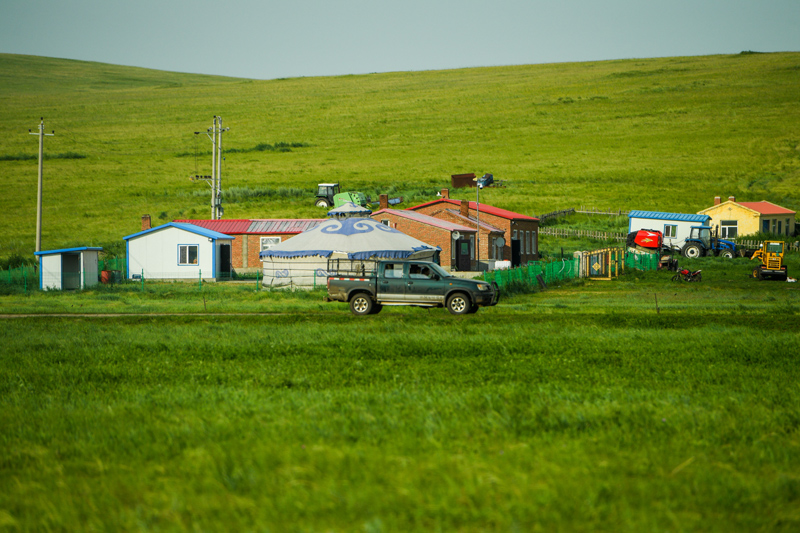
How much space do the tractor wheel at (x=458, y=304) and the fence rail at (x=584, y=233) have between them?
136 feet

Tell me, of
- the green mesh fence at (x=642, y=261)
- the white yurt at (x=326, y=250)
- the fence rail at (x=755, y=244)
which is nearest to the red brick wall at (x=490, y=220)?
the green mesh fence at (x=642, y=261)

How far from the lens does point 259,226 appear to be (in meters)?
49.0

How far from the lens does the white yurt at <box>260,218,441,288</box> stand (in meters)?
37.5

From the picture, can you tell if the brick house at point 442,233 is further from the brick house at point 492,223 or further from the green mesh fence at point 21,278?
the green mesh fence at point 21,278

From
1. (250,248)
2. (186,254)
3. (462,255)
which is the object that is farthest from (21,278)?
(462,255)

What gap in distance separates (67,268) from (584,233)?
42.9m

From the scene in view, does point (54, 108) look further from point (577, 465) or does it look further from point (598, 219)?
point (577, 465)

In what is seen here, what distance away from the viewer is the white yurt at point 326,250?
1478 inches

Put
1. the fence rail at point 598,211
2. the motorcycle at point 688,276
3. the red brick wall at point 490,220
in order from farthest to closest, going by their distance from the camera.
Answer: the fence rail at point 598,211 < the red brick wall at point 490,220 < the motorcycle at point 688,276

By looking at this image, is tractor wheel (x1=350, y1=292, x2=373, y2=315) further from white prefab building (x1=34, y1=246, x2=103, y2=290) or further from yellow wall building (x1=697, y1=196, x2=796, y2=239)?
yellow wall building (x1=697, y1=196, x2=796, y2=239)

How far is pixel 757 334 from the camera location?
57.2 feet

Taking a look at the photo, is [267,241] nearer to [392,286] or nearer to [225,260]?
[225,260]

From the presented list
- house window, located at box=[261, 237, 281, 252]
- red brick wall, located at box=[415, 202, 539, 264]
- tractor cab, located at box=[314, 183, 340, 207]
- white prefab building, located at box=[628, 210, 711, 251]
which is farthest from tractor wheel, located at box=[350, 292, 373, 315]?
tractor cab, located at box=[314, 183, 340, 207]

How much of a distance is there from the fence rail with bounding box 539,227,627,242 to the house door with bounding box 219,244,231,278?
30.7 m
